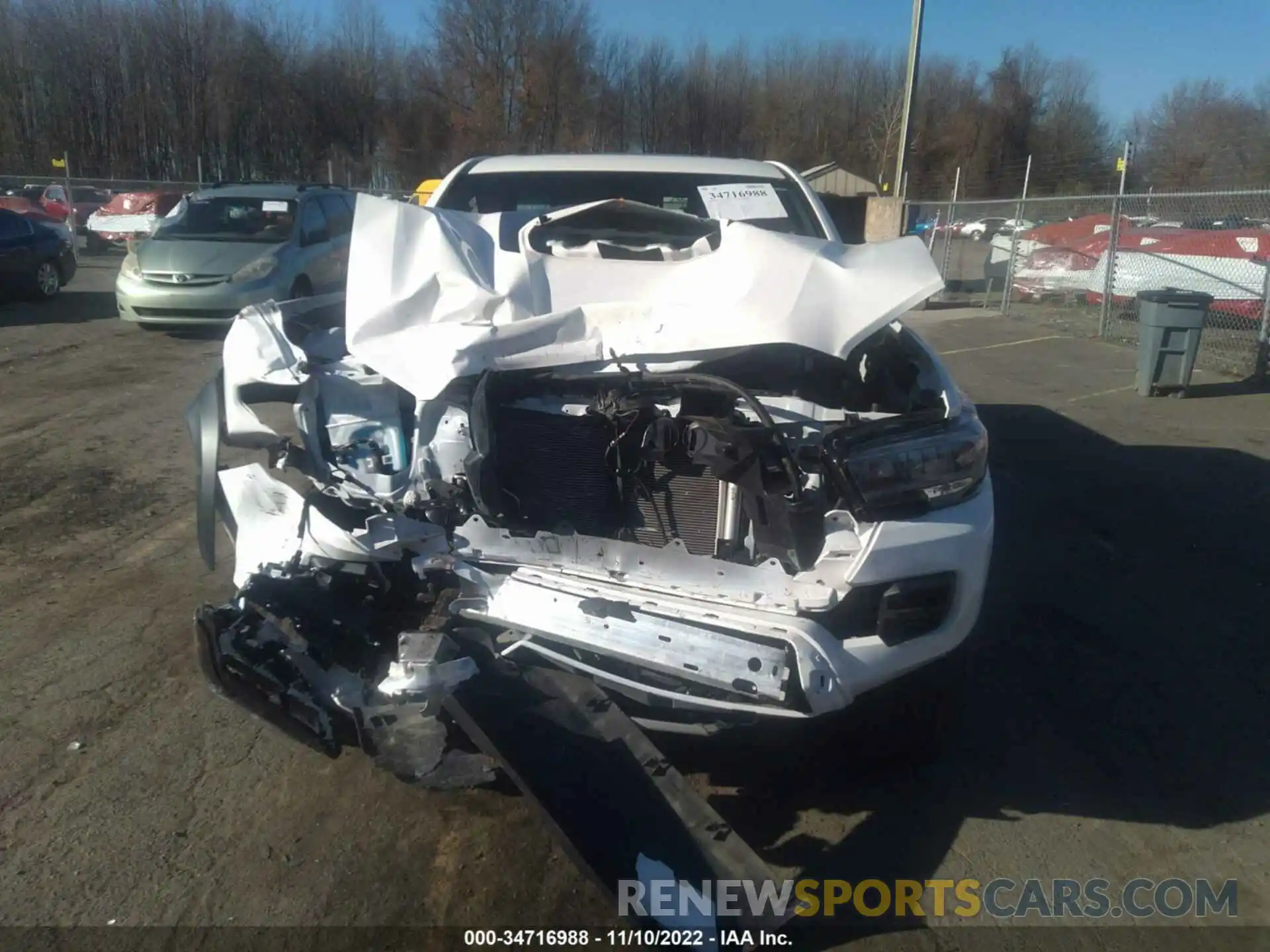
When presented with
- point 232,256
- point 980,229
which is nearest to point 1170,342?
point 232,256

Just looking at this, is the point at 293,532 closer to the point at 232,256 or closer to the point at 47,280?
the point at 232,256

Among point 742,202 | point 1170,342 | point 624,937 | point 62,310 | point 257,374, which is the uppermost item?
point 742,202

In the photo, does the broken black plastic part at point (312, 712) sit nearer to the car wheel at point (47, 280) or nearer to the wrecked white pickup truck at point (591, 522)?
the wrecked white pickup truck at point (591, 522)

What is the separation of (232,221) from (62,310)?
3703 mm

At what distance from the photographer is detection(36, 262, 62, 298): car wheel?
550 inches

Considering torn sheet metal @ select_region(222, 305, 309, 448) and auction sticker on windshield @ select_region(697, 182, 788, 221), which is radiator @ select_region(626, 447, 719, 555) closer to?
torn sheet metal @ select_region(222, 305, 309, 448)

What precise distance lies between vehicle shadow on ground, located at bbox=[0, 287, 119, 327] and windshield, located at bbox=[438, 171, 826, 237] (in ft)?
32.0

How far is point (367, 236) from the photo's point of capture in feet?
10.9

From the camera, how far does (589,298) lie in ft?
10.4

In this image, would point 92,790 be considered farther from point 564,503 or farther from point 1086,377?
point 1086,377

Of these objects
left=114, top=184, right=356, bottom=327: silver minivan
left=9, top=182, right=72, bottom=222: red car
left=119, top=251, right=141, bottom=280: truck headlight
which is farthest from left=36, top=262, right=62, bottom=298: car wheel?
left=9, top=182, right=72, bottom=222: red car

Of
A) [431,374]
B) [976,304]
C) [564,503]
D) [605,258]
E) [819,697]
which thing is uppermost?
[605,258]

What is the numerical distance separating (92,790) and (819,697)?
2.24 metres

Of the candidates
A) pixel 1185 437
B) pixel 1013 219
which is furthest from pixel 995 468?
pixel 1013 219
